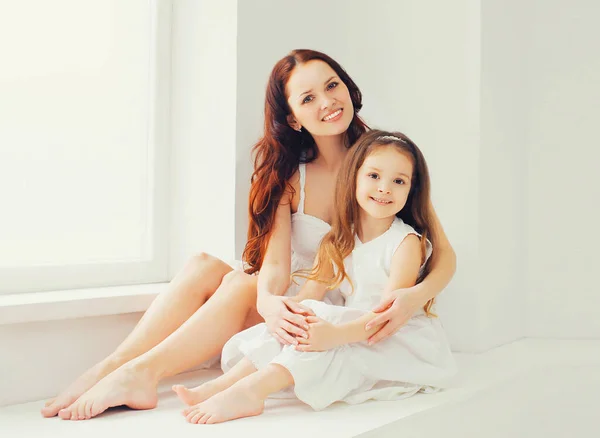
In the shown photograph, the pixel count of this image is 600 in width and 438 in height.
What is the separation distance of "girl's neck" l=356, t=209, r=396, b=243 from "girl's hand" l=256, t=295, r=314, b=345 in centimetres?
26

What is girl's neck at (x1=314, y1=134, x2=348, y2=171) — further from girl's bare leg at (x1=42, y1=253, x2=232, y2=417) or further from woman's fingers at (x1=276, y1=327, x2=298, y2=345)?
woman's fingers at (x1=276, y1=327, x2=298, y2=345)

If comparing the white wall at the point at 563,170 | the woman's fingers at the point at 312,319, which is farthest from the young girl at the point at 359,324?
the white wall at the point at 563,170

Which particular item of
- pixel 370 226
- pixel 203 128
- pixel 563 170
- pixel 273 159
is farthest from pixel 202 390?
pixel 563 170

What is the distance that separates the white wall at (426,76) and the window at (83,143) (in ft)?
1.22

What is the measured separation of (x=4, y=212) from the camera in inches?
80.0

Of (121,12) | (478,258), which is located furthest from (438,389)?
(121,12)

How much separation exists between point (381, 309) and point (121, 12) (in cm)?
122

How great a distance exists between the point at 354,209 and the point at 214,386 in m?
0.57

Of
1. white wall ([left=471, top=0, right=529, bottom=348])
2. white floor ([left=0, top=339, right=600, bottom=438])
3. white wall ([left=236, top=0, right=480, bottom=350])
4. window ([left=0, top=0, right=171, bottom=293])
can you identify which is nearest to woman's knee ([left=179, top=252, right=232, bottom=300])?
white floor ([left=0, top=339, right=600, bottom=438])

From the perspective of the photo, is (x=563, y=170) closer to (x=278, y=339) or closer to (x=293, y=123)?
(x=293, y=123)

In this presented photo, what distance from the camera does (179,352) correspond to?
5.80 feet

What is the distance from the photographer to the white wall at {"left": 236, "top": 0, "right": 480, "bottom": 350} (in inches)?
93.4

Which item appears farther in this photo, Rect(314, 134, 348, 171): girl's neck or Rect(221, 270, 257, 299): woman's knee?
Rect(314, 134, 348, 171): girl's neck

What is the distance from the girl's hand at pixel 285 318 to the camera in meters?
1.68
